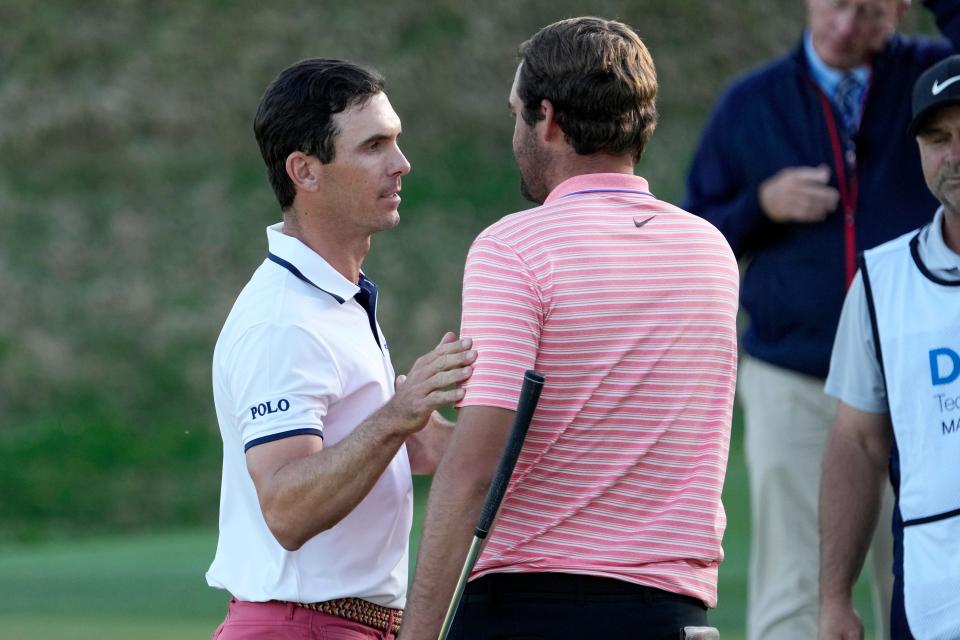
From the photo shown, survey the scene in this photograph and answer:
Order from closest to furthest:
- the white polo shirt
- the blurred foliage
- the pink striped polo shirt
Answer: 1. the pink striped polo shirt
2. the white polo shirt
3. the blurred foliage

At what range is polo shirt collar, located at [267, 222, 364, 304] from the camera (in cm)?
295

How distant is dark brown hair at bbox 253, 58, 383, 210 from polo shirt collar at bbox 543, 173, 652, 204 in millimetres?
524

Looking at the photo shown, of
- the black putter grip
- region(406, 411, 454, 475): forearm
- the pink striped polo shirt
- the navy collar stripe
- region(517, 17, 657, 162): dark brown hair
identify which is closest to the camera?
the black putter grip

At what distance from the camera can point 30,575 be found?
9.44 m

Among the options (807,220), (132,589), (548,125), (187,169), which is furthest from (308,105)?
(187,169)

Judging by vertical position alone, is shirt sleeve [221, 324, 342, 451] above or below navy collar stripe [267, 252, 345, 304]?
below

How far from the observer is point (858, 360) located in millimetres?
3318

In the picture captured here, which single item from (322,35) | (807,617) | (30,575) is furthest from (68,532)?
(807,617)

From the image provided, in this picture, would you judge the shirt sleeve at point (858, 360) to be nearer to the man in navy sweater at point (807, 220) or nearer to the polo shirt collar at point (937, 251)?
the polo shirt collar at point (937, 251)

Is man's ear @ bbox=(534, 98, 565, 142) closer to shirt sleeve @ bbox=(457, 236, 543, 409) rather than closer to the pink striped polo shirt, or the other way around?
the pink striped polo shirt

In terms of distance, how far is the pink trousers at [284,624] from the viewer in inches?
111

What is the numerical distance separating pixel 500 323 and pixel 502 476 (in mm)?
234

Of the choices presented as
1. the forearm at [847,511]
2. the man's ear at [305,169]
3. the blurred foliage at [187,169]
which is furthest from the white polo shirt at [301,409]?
the blurred foliage at [187,169]

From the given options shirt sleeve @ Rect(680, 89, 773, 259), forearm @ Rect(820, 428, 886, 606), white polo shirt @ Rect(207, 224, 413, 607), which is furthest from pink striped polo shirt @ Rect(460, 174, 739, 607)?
shirt sleeve @ Rect(680, 89, 773, 259)
